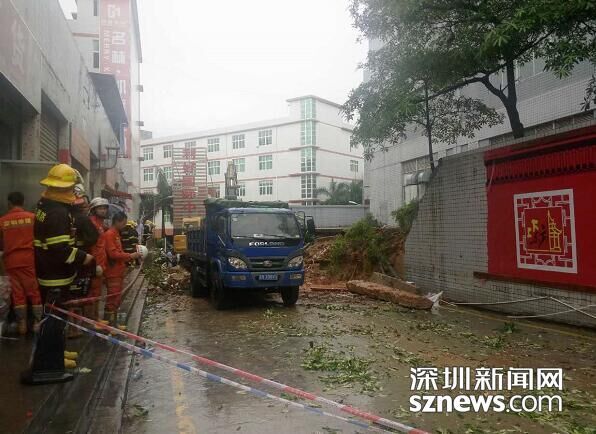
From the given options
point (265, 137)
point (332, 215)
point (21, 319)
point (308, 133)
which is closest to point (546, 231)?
point (21, 319)

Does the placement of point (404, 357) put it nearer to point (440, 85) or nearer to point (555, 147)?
point (555, 147)

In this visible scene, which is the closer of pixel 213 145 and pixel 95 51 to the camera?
pixel 95 51

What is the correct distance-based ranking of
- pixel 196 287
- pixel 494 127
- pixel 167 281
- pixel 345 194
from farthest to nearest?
1. pixel 345 194
2. pixel 494 127
3. pixel 167 281
4. pixel 196 287

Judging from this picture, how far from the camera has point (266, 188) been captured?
197 feet

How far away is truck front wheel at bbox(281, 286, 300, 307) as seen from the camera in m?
10.2

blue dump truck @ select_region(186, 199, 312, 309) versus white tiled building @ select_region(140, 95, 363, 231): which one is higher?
white tiled building @ select_region(140, 95, 363, 231)

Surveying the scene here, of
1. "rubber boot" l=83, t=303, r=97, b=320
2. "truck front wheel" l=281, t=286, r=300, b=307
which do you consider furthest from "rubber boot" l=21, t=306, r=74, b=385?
"truck front wheel" l=281, t=286, r=300, b=307

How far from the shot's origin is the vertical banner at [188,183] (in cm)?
2535

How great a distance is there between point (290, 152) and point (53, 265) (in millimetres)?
53484

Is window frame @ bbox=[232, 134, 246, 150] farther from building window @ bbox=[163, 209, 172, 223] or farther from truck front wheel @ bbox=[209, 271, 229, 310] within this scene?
truck front wheel @ bbox=[209, 271, 229, 310]

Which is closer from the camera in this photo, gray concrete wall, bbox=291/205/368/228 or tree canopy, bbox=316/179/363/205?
gray concrete wall, bbox=291/205/368/228

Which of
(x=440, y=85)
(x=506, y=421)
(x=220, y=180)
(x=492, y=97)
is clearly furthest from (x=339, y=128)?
(x=506, y=421)

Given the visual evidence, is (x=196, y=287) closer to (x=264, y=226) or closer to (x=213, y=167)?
(x=264, y=226)

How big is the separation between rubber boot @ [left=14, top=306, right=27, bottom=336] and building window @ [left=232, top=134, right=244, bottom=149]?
56.0 metres
